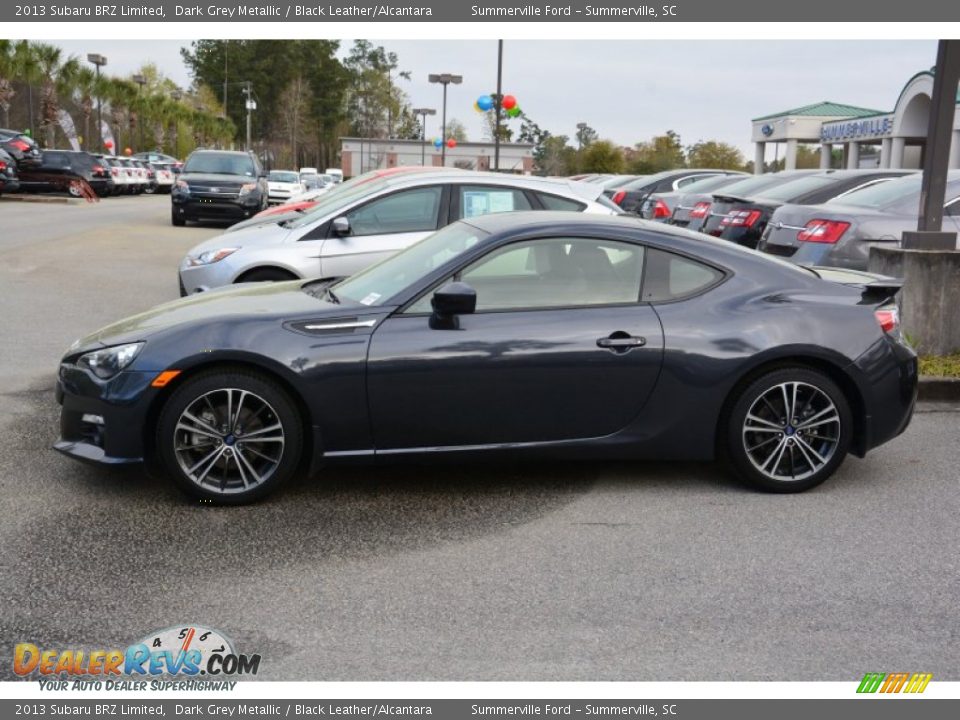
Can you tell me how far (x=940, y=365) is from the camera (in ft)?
26.4

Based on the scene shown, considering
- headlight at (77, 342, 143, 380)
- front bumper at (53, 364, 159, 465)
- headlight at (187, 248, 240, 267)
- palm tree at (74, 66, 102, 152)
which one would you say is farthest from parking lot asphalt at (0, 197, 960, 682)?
palm tree at (74, 66, 102, 152)

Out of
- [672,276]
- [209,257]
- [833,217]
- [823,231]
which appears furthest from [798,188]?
[672,276]

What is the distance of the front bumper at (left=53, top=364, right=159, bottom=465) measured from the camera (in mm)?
5086

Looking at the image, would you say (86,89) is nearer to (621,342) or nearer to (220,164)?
(220,164)

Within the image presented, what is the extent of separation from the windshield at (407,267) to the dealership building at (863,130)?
106 feet

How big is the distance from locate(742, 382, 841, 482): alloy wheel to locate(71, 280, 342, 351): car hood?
223cm

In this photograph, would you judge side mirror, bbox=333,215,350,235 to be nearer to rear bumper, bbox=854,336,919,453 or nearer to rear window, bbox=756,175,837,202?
rear bumper, bbox=854,336,919,453

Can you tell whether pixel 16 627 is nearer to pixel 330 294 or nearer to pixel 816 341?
pixel 330 294

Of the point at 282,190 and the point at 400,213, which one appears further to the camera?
the point at 282,190

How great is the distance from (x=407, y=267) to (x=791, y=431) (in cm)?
220

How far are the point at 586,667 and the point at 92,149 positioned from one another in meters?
79.6

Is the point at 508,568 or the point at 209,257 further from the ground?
the point at 209,257

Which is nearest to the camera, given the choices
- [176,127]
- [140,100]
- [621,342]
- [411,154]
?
[621,342]

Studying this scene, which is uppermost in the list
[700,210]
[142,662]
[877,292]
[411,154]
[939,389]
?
[411,154]
